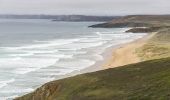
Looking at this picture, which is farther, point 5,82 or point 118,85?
point 5,82

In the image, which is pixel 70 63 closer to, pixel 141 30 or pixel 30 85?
pixel 30 85

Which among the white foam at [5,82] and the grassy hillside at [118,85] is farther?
the white foam at [5,82]

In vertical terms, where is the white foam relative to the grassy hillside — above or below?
below

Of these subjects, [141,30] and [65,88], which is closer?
[65,88]

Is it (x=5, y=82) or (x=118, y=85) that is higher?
(x=118, y=85)

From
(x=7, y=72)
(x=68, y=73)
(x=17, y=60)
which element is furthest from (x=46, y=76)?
(x=17, y=60)

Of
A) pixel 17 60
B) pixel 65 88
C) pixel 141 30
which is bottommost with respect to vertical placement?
pixel 141 30

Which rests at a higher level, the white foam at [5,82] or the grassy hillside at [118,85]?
the grassy hillside at [118,85]

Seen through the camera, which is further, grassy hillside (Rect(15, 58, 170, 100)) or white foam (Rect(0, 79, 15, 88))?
white foam (Rect(0, 79, 15, 88))
